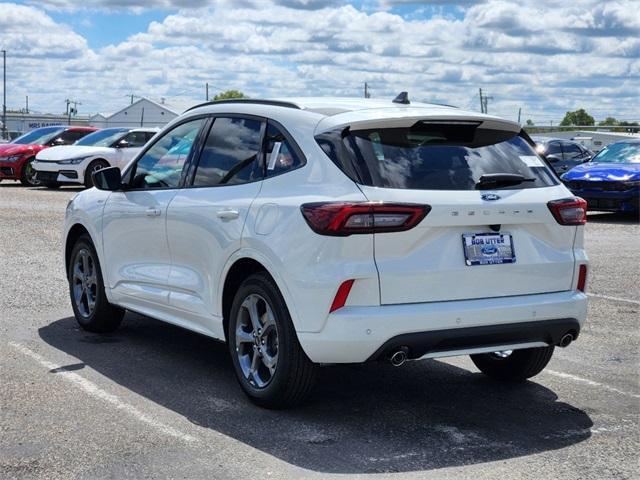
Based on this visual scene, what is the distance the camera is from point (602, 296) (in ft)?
33.7

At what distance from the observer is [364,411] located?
591cm

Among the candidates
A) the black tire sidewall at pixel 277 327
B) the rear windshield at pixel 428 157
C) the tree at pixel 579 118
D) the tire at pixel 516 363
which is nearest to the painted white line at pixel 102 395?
the black tire sidewall at pixel 277 327

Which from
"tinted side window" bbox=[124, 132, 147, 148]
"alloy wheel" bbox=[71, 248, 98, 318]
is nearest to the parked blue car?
"tinted side window" bbox=[124, 132, 147, 148]

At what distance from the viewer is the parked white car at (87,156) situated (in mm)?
23188

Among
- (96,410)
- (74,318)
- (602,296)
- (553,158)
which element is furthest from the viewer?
(553,158)

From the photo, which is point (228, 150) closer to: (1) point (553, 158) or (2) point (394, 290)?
(2) point (394, 290)

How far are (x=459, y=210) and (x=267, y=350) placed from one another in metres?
1.37

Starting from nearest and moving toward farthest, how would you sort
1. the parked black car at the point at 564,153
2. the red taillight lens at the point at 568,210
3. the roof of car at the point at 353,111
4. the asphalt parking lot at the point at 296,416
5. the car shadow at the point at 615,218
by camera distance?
1. the asphalt parking lot at the point at 296,416
2. the roof of car at the point at 353,111
3. the red taillight lens at the point at 568,210
4. the car shadow at the point at 615,218
5. the parked black car at the point at 564,153

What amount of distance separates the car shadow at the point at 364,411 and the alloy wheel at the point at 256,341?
0.62 ft

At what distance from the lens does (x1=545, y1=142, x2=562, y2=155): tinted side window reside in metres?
27.1

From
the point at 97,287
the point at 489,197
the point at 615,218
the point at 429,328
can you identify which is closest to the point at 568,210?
the point at 489,197

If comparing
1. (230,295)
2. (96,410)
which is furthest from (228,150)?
(96,410)

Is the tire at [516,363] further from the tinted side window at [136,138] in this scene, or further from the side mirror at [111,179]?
the tinted side window at [136,138]

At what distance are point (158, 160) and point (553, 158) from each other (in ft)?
68.1
